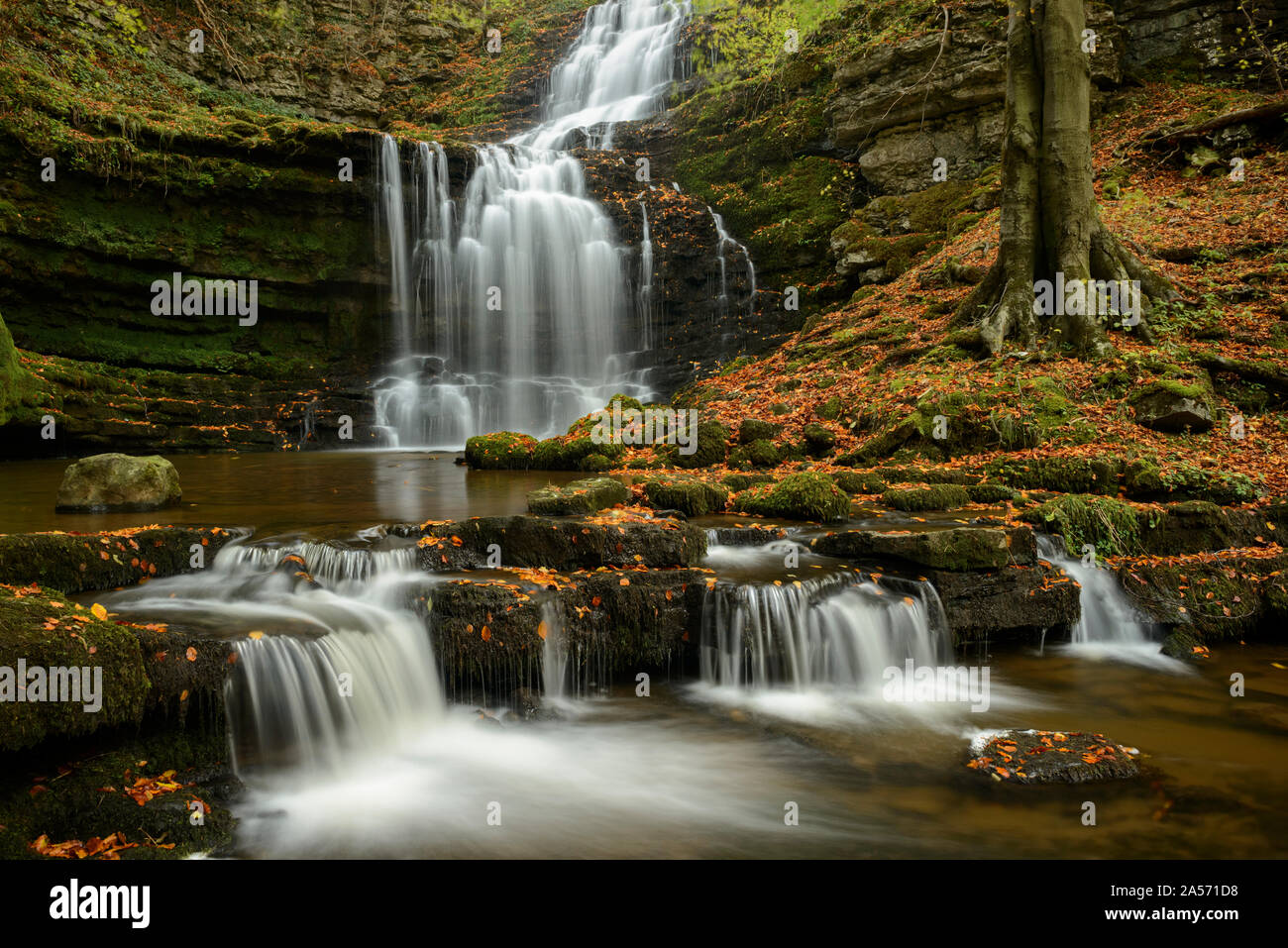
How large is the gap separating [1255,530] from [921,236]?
10.6m

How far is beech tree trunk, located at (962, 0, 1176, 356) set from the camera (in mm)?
9914

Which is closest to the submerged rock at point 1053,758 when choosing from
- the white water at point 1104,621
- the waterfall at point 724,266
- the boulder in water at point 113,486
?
the white water at point 1104,621

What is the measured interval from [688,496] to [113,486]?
5987mm

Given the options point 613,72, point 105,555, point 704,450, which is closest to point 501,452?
point 704,450

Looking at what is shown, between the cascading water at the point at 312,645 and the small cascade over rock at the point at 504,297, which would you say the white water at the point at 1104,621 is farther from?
the small cascade over rock at the point at 504,297

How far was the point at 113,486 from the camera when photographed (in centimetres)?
765

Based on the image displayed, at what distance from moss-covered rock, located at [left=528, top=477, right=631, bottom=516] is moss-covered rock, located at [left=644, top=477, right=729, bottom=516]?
1.12 feet

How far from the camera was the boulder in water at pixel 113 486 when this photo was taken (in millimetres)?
7488

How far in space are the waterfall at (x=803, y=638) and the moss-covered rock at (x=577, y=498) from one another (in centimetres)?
201

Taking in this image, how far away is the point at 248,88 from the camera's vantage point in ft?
78.4

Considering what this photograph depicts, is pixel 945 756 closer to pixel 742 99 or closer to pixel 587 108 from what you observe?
pixel 742 99

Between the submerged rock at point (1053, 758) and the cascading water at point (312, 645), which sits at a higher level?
the cascading water at point (312, 645)

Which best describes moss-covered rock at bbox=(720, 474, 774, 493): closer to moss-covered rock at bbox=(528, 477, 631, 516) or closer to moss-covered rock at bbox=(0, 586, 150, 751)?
moss-covered rock at bbox=(528, 477, 631, 516)

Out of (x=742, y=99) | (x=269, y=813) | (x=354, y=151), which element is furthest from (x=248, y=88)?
(x=269, y=813)
